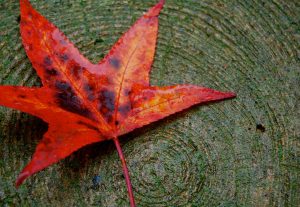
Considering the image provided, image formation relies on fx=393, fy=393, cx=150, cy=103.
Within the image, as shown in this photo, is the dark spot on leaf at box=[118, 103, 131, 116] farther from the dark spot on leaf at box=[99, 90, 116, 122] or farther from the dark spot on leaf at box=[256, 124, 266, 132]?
the dark spot on leaf at box=[256, 124, 266, 132]

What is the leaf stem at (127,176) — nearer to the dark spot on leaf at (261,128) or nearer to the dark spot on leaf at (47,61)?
the dark spot on leaf at (47,61)

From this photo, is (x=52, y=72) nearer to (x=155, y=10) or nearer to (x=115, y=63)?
(x=115, y=63)

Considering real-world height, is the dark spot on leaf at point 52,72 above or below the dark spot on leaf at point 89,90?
above

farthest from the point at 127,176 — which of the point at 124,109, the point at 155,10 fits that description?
the point at 155,10

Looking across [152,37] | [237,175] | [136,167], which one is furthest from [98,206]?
[152,37]

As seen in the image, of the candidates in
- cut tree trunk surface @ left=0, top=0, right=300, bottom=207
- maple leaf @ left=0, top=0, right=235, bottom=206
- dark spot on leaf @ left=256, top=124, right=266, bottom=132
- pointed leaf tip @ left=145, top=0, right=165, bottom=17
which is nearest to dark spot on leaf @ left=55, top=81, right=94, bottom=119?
maple leaf @ left=0, top=0, right=235, bottom=206

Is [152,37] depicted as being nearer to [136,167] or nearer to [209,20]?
[209,20]

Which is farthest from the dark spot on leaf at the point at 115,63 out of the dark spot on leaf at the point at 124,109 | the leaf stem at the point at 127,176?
the leaf stem at the point at 127,176
